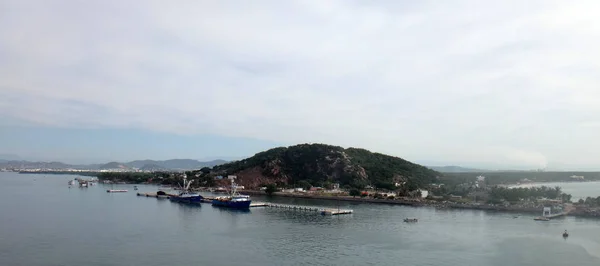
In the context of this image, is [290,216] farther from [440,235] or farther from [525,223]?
[525,223]

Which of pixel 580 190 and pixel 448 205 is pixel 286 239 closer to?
pixel 448 205

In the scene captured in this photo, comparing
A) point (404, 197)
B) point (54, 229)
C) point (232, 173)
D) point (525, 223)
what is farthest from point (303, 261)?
point (232, 173)

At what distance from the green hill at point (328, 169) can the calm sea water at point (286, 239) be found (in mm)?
28236

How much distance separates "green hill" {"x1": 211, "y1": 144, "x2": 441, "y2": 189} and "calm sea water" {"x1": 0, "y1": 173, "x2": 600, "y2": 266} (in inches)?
1112

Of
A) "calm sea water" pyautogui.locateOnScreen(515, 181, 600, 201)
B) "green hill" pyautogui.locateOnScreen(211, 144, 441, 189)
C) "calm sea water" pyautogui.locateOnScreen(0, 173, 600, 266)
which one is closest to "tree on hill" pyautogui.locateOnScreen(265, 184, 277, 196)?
"green hill" pyautogui.locateOnScreen(211, 144, 441, 189)

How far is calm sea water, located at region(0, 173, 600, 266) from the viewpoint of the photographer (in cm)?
1858

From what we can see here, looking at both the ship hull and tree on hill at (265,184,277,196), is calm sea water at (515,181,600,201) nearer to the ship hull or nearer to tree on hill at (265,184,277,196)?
tree on hill at (265,184,277,196)

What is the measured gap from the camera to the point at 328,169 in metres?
65.3

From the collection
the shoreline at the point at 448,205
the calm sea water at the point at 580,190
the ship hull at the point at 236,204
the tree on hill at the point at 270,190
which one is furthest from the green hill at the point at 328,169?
the ship hull at the point at 236,204

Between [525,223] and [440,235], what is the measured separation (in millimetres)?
8240

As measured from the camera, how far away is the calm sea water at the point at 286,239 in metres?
18.6

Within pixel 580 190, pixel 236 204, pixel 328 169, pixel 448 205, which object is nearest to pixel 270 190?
pixel 328 169

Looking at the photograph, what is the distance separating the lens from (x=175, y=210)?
37219 mm

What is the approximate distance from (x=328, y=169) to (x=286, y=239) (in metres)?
42.5
